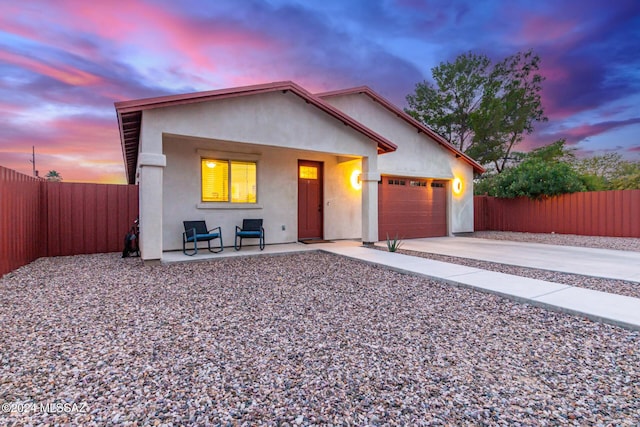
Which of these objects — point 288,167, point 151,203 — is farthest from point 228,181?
point 151,203

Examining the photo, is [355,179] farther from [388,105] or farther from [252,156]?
[252,156]

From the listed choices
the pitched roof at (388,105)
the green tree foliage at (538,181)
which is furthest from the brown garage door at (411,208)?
the green tree foliage at (538,181)

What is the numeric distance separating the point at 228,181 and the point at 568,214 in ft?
47.9

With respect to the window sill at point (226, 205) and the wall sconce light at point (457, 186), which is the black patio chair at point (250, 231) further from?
the wall sconce light at point (457, 186)

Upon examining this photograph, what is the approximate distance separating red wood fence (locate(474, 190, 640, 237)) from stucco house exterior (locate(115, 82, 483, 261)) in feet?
11.3

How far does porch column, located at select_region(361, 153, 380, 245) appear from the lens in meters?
9.03

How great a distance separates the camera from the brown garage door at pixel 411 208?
11008 millimetres

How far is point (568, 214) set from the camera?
13.4m

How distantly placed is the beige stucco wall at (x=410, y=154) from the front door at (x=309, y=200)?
2.49 meters

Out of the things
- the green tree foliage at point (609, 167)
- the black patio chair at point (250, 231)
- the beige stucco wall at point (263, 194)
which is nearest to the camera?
the beige stucco wall at point (263, 194)

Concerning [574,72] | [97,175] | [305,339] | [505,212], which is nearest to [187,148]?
[305,339]

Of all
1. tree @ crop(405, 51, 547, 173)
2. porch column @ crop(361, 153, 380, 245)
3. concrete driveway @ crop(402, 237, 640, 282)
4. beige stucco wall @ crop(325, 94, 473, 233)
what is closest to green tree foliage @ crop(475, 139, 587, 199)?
beige stucco wall @ crop(325, 94, 473, 233)

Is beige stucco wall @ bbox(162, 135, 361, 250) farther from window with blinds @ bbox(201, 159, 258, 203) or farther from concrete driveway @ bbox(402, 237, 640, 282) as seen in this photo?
concrete driveway @ bbox(402, 237, 640, 282)

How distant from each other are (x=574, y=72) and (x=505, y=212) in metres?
9.19
